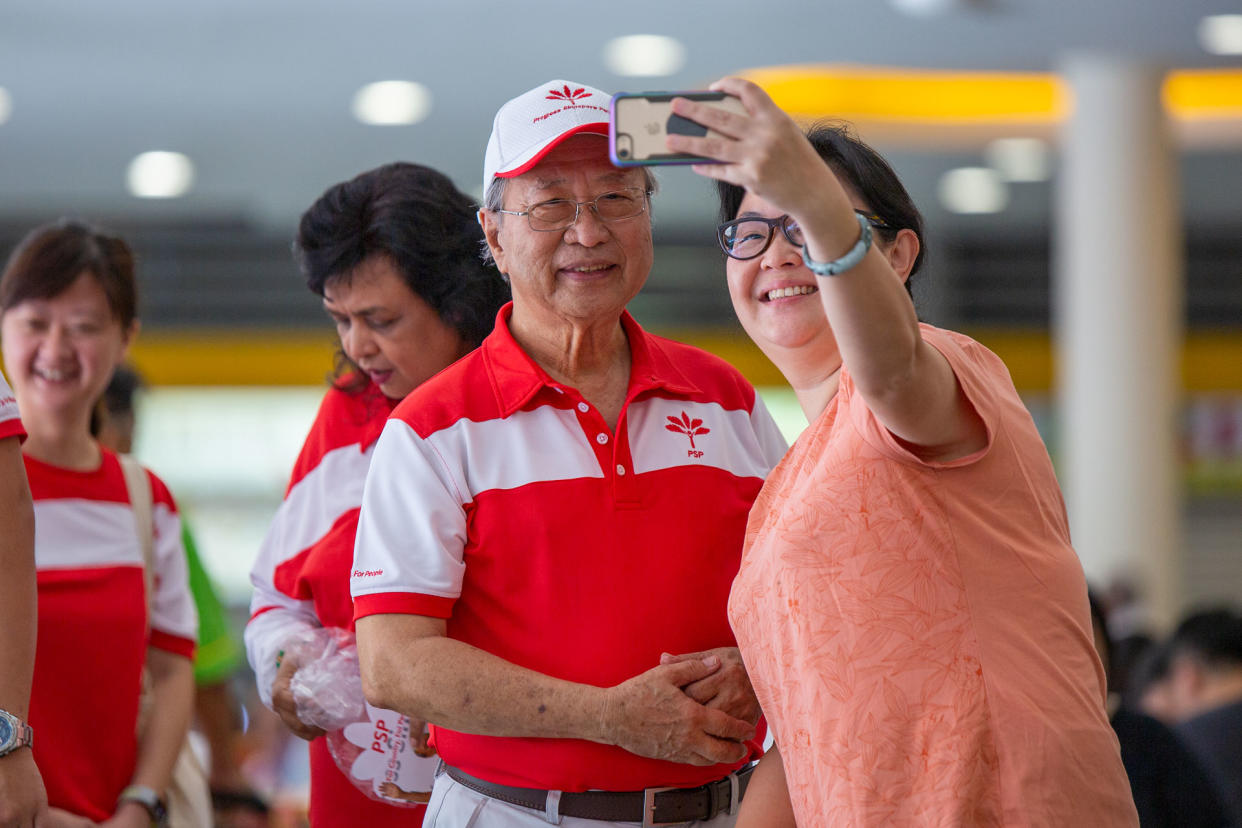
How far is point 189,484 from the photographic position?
47.5 ft

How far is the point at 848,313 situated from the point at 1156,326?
8297mm

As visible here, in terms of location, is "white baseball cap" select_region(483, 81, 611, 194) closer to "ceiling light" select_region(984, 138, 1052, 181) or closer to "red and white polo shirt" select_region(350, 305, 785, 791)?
"red and white polo shirt" select_region(350, 305, 785, 791)

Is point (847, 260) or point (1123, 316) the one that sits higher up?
point (1123, 316)

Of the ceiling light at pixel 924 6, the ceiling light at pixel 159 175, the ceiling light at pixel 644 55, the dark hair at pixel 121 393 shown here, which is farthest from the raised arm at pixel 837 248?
the ceiling light at pixel 159 175

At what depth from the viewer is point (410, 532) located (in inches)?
72.4

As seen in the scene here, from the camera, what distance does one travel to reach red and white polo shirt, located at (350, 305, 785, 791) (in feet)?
6.04

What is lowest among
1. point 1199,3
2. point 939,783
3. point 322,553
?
point 939,783

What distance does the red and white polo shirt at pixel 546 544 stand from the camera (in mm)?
1841

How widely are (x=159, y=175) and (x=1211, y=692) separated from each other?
1150cm

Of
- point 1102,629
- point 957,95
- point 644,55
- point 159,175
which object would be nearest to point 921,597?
point 1102,629

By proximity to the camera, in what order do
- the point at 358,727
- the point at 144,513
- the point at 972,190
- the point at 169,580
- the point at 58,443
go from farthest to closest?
the point at 972,190, the point at 169,580, the point at 144,513, the point at 58,443, the point at 358,727

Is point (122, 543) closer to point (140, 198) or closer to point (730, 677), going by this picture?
point (730, 677)

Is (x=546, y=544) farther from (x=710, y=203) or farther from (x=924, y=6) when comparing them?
(x=924, y=6)

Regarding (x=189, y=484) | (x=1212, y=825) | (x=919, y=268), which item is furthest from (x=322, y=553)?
(x=189, y=484)
